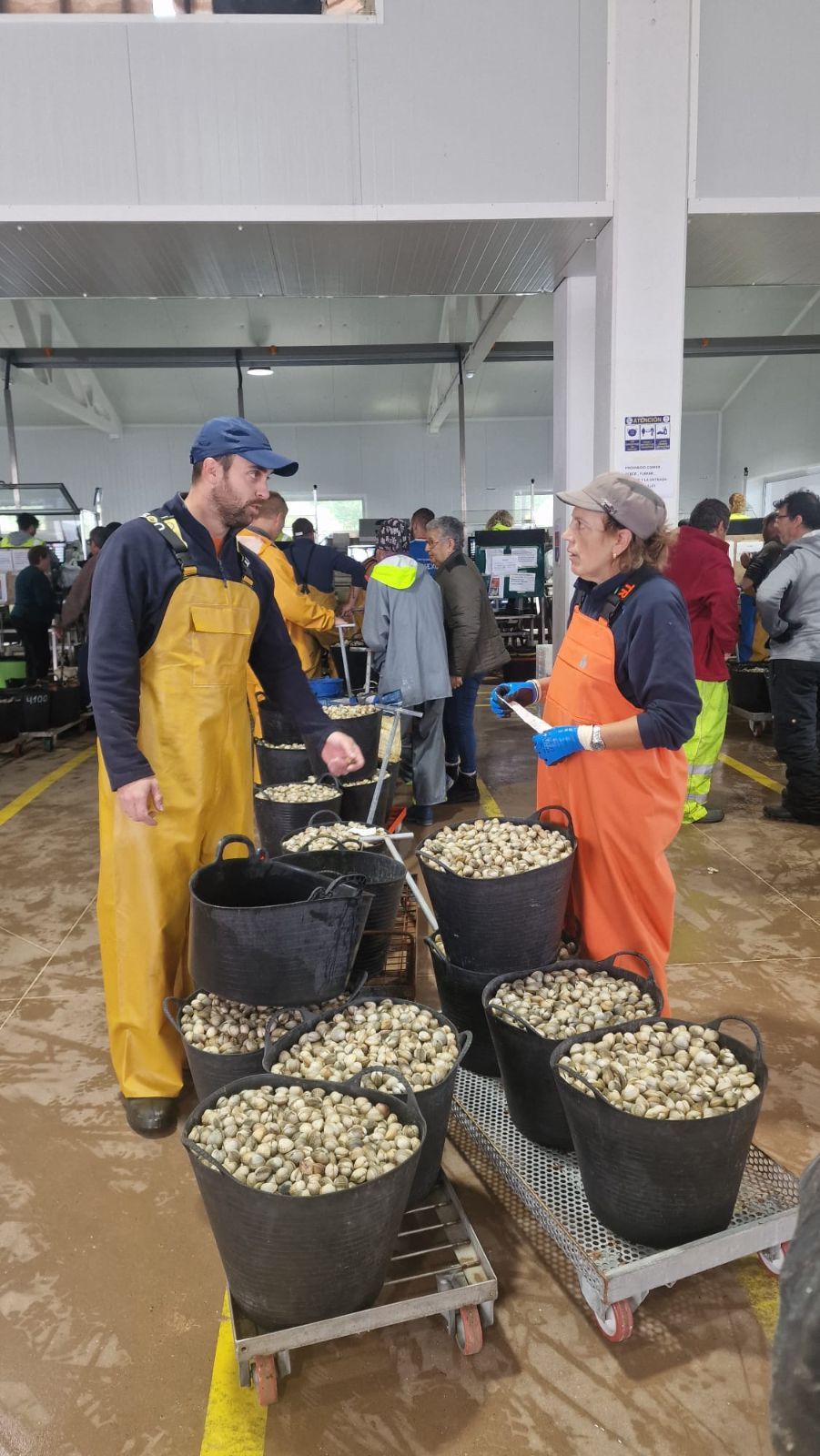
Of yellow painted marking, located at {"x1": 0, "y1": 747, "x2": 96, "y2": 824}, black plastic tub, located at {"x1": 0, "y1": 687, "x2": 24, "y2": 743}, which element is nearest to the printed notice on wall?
yellow painted marking, located at {"x1": 0, "y1": 747, "x2": 96, "y2": 824}

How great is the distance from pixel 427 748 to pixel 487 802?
2.38 feet

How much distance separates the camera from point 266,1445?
1.58 m

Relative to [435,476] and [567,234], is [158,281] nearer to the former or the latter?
[567,234]

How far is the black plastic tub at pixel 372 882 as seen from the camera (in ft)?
8.63

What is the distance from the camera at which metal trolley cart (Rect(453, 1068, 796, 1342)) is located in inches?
67.4

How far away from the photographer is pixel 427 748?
524cm

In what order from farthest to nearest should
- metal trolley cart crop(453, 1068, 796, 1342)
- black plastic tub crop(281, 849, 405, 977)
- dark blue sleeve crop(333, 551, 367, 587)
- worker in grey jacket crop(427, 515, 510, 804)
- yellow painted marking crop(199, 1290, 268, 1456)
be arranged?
dark blue sleeve crop(333, 551, 367, 587) → worker in grey jacket crop(427, 515, 510, 804) → black plastic tub crop(281, 849, 405, 977) → metal trolley cart crop(453, 1068, 796, 1342) → yellow painted marking crop(199, 1290, 268, 1456)

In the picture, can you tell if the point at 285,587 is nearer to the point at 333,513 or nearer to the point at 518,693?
the point at 518,693

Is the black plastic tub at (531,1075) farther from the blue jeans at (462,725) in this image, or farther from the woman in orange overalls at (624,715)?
the blue jeans at (462,725)

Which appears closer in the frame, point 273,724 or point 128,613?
point 128,613

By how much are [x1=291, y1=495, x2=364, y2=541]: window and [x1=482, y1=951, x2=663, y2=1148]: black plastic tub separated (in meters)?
16.8

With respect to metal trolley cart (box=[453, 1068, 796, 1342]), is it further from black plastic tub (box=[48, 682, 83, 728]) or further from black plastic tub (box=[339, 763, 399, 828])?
black plastic tub (box=[48, 682, 83, 728])

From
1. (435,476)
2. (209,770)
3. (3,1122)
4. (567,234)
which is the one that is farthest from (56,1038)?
(435,476)

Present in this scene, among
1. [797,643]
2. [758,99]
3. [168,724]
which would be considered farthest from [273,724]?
[758,99]
